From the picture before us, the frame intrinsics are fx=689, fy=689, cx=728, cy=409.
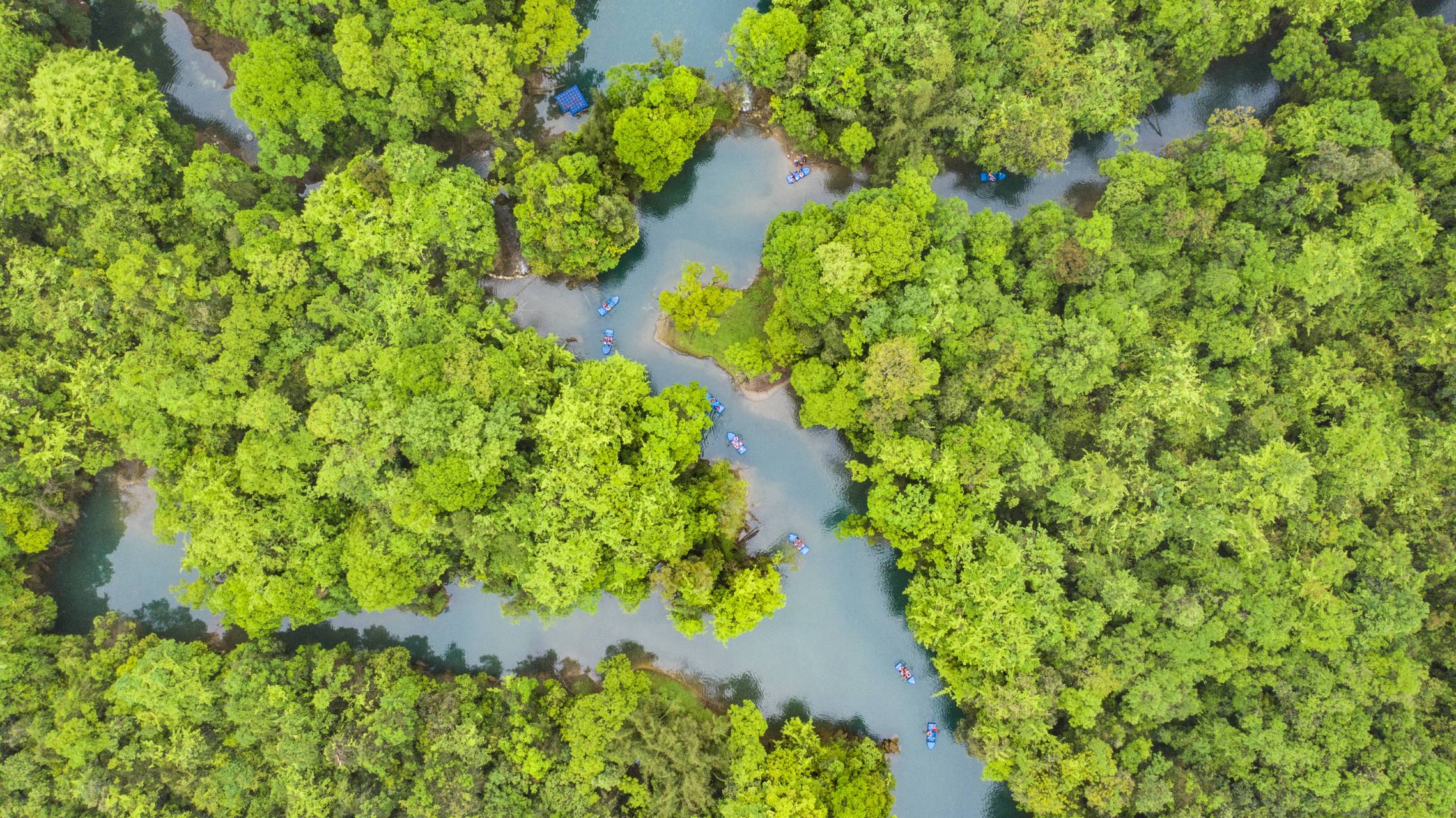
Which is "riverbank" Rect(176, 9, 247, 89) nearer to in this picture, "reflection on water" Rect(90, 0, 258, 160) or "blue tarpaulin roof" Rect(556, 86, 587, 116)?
"reflection on water" Rect(90, 0, 258, 160)

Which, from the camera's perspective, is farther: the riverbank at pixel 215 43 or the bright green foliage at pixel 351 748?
the riverbank at pixel 215 43

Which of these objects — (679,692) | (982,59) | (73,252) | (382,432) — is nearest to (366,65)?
(382,432)

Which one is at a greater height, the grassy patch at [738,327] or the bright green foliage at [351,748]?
the grassy patch at [738,327]

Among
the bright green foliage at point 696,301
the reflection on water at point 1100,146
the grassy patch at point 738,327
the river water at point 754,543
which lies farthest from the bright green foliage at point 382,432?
the reflection on water at point 1100,146

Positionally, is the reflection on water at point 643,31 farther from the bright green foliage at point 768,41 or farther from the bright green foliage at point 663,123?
the bright green foliage at point 663,123

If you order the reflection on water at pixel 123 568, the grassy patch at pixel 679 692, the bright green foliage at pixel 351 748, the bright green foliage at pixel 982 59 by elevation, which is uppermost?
the bright green foliage at pixel 982 59

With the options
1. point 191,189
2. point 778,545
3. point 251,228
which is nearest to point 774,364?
point 778,545

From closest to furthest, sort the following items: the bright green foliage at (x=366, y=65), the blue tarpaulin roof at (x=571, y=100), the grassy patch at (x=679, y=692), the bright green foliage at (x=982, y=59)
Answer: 1. the bright green foliage at (x=366, y=65)
2. the bright green foliage at (x=982, y=59)
3. the grassy patch at (x=679, y=692)
4. the blue tarpaulin roof at (x=571, y=100)

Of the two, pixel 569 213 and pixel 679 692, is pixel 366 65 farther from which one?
pixel 679 692
